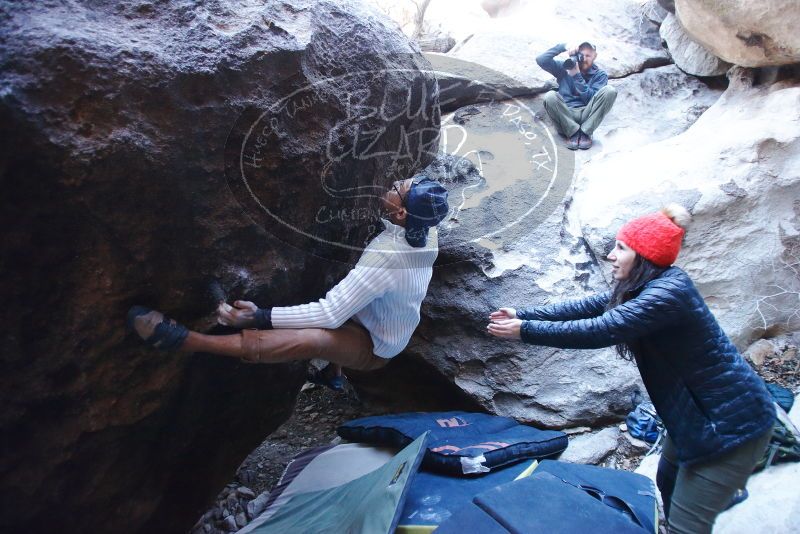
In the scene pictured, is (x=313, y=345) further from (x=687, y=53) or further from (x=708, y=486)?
(x=687, y=53)

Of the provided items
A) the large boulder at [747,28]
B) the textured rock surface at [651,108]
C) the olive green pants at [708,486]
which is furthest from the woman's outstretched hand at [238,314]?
the large boulder at [747,28]

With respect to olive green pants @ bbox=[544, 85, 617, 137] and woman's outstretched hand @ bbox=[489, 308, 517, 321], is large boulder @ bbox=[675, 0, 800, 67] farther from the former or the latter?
woman's outstretched hand @ bbox=[489, 308, 517, 321]

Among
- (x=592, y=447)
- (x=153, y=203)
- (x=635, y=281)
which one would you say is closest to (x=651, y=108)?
(x=592, y=447)

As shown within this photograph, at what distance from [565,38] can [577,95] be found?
134 centimetres

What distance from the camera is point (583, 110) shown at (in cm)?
441

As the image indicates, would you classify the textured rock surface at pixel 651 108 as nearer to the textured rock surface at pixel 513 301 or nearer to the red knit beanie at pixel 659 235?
the textured rock surface at pixel 513 301

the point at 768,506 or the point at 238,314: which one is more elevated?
the point at 238,314

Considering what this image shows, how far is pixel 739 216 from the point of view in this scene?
137 inches

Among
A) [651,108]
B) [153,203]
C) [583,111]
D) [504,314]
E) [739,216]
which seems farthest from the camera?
[651,108]

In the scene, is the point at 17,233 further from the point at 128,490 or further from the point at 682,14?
the point at 682,14

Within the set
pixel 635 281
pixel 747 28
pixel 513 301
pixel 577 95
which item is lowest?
pixel 513 301

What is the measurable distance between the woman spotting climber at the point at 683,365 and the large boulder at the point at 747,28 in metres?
2.71

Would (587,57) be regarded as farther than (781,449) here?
Yes

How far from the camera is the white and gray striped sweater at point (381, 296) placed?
7.44 feet
